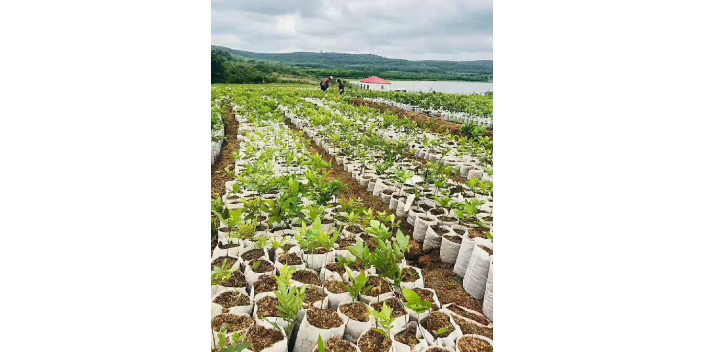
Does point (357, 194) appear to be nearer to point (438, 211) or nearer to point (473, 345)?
point (438, 211)

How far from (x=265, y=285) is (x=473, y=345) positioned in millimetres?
1432

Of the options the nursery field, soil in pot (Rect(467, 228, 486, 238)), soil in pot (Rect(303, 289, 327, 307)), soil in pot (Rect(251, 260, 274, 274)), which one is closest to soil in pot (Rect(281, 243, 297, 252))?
the nursery field

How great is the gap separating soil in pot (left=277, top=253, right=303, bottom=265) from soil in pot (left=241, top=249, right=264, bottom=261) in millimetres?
211

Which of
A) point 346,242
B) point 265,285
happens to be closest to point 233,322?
point 265,285

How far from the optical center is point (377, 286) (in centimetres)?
276

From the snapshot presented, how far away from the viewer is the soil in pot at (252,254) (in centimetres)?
322

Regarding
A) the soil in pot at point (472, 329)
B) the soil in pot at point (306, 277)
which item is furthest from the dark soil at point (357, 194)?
the soil in pot at point (472, 329)

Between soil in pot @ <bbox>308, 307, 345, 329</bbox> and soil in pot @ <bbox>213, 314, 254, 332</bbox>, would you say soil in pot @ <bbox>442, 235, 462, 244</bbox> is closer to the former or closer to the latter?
soil in pot @ <bbox>308, 307, 345, 329</bbox>

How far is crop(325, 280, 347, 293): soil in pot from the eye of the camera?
8.77 ft
